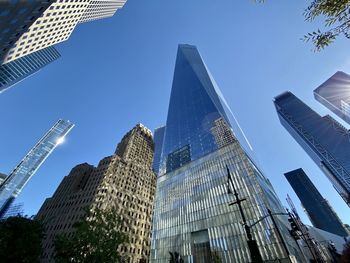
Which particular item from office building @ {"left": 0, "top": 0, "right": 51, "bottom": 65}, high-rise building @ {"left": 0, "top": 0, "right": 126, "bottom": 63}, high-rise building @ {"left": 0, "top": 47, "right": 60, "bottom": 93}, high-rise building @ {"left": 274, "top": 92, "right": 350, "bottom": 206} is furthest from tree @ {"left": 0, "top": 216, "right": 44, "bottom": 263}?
high-rise building @ {"left": 274, "top": 92, "right": 350, "bottom": 206}

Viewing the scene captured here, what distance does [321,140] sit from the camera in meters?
160

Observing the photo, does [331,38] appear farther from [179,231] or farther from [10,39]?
[10,39]

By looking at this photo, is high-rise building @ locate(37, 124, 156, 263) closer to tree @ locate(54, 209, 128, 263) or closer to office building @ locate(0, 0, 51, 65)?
tree @ locate(54, 209, 128, 263)

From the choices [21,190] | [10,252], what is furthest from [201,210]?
[21,190]

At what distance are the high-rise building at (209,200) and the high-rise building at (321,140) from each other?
354ft

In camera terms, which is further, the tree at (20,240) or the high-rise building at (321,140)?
the high-rise building at (321,140)

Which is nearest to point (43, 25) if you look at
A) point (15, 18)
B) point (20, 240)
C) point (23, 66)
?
point (15, 18)

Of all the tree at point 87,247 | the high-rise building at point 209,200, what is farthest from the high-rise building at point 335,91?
the tree at point 87,247

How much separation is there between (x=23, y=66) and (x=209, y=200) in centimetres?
13659

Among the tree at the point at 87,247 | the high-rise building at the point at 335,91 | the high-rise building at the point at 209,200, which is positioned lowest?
the tree at the point at 87,247

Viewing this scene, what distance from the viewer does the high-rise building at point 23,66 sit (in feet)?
335

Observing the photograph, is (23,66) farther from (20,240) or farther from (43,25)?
(20,240)

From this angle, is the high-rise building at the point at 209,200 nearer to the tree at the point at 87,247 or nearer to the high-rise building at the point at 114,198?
the high-rise building at the point at 114,198

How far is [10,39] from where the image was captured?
184ft
